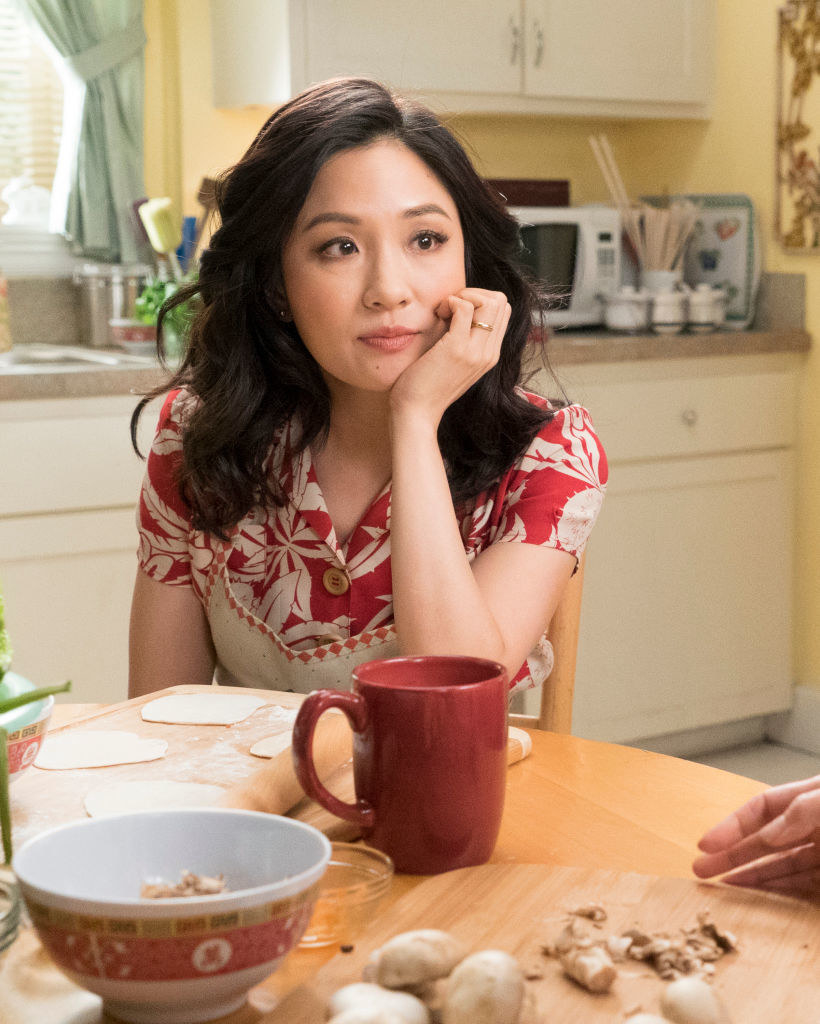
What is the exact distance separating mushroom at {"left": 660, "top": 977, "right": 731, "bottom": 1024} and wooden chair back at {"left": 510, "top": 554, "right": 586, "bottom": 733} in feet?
2.44

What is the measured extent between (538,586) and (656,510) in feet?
5.90

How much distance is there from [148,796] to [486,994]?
1.19ft

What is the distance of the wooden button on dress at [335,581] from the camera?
1.38 meters

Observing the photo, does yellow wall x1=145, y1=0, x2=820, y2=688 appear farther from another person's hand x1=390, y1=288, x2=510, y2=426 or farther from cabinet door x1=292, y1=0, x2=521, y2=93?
another person's hand x1=390, y1=288, x2=510, y2=426

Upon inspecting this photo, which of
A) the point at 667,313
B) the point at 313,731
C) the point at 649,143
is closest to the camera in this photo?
the point at 313,731

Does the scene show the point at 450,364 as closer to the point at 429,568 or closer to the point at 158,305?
the point at 429,568

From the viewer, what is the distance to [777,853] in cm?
70

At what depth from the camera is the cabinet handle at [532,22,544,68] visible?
3098mm

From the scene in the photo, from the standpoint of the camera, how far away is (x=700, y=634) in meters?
3.14

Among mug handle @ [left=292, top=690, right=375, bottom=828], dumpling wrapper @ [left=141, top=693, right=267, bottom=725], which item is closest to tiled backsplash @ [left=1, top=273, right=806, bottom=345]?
dumpling wrapper @ [left=141, top=693, right=267, bottom=725]


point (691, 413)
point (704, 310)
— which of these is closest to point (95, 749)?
point (691, 413)

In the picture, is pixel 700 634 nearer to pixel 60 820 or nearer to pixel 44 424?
pixel 44 424

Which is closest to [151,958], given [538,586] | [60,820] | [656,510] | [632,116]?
[60,820]

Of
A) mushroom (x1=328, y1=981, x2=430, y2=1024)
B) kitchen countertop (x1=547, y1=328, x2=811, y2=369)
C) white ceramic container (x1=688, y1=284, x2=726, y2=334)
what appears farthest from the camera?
white ceramic container (x1=688, y1=284, x2=726, y2=334)
